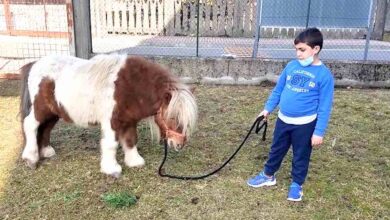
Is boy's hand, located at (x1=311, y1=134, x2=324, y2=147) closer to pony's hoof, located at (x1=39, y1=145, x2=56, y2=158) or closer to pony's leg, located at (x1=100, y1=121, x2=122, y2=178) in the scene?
pony's leg, located at (x1=100, y1=121, x2=122, y2=178)

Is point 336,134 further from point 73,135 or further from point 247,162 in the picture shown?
point 73,135

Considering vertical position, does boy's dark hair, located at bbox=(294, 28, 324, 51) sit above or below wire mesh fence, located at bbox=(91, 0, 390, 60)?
above

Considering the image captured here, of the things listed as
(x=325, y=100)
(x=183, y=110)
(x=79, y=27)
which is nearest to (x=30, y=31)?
(x=79, y=27)

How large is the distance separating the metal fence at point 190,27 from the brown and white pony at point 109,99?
10.6 ft

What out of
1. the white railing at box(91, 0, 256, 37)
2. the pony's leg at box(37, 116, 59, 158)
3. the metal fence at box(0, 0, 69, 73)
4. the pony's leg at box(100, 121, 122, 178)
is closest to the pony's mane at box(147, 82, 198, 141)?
the pony's leg at box(100, 121, 122, 178)

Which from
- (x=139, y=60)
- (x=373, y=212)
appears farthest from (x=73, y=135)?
(x=373, y=212)

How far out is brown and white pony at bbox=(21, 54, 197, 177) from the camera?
3.65m

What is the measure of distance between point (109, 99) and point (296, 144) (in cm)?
180

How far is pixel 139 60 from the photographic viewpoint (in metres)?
3.88

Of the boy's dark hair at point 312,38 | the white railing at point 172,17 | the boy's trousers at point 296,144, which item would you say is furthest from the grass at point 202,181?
the white railing at point 172,17

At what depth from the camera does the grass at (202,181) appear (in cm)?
349

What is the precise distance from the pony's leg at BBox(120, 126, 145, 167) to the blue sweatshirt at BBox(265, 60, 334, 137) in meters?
1.62

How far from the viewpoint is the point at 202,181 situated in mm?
3998

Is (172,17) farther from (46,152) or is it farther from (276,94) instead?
(276,94)
